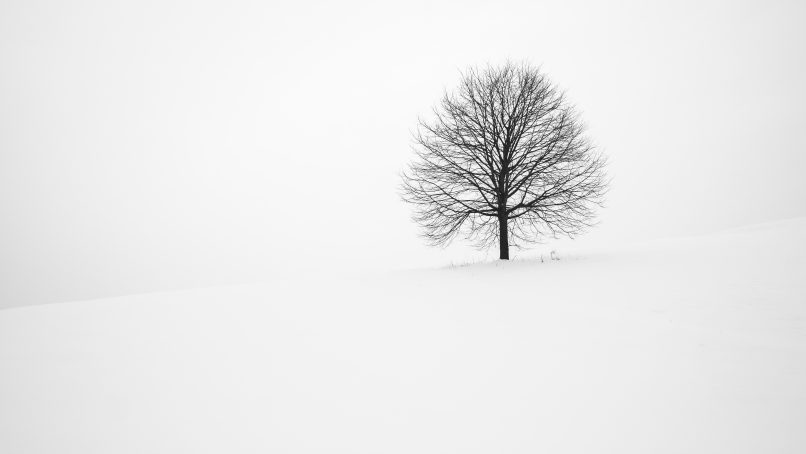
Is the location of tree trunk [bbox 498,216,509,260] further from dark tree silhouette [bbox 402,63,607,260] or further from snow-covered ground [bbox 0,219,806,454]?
snow-covered ground [bbox 0,219,806,454]

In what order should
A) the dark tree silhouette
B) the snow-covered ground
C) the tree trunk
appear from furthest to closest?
the tree trunk → the dark tree silhouette → the snow-covered ground

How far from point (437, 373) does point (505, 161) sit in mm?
9947

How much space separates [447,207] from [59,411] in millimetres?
10879

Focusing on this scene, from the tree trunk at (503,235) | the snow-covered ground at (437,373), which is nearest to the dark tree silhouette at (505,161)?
the tree trunk at (503,235)

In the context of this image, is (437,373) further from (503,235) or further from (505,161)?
(505,161)

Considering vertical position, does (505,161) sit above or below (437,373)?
above

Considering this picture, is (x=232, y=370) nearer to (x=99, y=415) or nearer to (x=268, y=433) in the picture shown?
(x=99, y=415)

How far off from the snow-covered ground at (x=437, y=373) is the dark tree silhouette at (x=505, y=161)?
5.12m

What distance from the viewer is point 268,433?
10.3 feet

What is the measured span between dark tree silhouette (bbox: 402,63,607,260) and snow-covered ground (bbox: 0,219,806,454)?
5.12 metres

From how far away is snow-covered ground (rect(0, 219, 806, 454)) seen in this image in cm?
297

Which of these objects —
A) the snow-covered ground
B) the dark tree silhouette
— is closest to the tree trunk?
the dark tree silhouette

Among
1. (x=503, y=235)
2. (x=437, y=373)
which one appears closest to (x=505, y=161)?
(x=503, y=235)

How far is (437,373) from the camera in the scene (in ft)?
13.3
